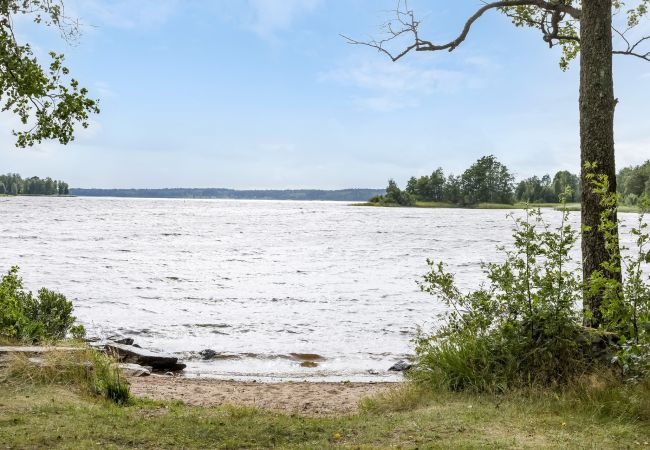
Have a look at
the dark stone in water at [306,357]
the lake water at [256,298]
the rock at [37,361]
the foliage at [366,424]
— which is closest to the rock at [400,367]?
the lake water at [256,298]

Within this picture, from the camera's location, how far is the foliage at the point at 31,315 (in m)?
13.5

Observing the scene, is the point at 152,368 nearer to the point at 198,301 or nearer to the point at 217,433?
the point at 217,433

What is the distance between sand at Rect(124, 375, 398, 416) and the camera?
11.8m

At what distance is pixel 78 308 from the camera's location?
27.8 m

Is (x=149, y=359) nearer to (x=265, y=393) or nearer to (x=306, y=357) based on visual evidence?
(x=306, y=357)

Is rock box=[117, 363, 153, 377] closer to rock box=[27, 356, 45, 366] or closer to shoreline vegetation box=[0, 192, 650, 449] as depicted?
shoreline vegetation box=[0, 192, 650, 449]

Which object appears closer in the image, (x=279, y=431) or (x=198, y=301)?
(x=279, y=431)

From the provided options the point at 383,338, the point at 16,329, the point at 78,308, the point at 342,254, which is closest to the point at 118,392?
the point at 16,329

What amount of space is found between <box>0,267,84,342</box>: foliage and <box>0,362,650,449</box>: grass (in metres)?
4.38

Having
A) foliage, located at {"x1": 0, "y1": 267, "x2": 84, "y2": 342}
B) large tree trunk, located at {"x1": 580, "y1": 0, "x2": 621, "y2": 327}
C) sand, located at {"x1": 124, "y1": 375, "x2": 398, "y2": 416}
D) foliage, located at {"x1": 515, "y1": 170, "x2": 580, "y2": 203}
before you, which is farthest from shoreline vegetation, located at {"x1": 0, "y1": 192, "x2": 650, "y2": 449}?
foliage, located at {"x1": 515, "y1": 170, "x2": 580, "y2": 203}

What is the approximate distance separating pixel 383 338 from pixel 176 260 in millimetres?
33677

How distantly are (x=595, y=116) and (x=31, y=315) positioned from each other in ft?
46.4

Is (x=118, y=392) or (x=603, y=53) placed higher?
(x=603, y=53)

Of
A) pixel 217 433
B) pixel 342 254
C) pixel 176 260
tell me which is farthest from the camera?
pixel 342 254
